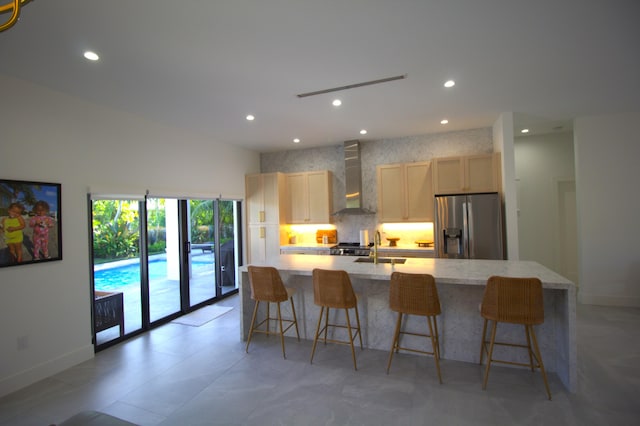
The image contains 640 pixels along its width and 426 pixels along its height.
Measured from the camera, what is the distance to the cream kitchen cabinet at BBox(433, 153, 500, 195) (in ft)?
15.7

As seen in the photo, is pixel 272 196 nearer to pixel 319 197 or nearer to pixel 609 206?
pixel 319 197

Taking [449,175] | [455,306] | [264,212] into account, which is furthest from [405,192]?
[264,212]

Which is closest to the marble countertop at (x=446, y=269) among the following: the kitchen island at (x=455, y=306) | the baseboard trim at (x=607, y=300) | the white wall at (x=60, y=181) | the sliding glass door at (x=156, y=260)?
the kitchen island at (x=455, y=306)

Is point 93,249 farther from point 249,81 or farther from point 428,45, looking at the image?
point 428,45

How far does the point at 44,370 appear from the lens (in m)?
Answer: 2.98

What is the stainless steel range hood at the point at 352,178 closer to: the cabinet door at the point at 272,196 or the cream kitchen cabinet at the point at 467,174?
the cabinet door at the point at 272,196

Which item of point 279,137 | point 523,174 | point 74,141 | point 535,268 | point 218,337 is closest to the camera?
point 535,268

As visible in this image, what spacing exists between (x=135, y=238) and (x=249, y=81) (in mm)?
2687

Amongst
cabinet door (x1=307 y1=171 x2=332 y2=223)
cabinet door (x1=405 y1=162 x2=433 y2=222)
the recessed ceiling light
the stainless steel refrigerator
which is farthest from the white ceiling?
cabinet door (x1=307 y1=171 x2=332 y2=223)

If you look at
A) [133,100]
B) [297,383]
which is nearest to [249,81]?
[133,100]

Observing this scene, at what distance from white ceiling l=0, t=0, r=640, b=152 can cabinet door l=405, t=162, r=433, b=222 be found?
1215 mm

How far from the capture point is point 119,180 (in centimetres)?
378

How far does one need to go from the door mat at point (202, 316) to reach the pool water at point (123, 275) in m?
0.74

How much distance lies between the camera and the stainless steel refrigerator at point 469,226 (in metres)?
4.48
